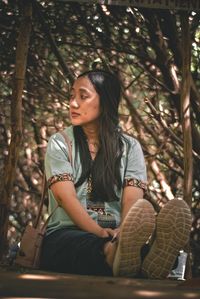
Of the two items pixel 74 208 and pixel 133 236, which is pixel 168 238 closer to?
pixel 133 236

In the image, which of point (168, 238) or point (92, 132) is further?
point (92, 132)

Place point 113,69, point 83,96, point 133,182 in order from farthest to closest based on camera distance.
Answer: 1. point 113,69
2. point 83,96
3. point 133,182

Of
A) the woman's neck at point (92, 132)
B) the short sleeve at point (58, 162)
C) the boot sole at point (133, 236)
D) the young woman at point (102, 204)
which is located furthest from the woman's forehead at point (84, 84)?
the boot sole at point (133, 236)

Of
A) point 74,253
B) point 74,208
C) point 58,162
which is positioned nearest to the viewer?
point 74,253

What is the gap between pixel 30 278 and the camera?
10.6 ft

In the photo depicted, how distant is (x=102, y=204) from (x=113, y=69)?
2.89 metres

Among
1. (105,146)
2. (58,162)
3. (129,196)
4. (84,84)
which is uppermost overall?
(84,84)

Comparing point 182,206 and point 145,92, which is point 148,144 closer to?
point 145,92

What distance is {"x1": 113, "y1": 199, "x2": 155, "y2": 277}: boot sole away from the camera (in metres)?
3.38

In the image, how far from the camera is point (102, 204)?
13.5 feet

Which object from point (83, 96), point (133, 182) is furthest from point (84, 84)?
point (133, 182)

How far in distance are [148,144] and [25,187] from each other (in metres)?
1.94

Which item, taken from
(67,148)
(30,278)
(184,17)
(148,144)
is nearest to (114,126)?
(67,148)

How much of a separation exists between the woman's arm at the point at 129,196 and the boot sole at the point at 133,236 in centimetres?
63
